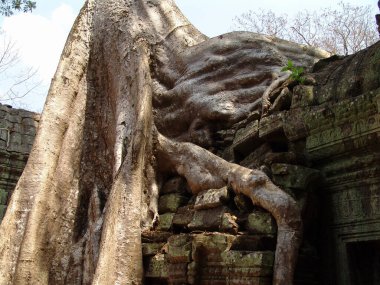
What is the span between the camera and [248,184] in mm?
3002

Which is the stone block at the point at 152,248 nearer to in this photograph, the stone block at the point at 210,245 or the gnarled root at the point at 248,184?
the gnarled root at the point at 248,184

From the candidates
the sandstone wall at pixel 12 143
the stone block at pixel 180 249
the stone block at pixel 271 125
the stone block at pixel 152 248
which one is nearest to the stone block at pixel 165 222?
the stone block at pixel 152 248

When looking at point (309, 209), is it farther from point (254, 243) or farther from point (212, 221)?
point (212, 221)

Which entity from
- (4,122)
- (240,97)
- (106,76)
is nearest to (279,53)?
(240,97)

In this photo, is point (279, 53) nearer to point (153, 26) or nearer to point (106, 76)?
point (153, 26)

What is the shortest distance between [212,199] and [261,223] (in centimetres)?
53

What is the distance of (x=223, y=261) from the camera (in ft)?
8.99

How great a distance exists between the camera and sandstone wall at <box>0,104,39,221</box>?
691cm

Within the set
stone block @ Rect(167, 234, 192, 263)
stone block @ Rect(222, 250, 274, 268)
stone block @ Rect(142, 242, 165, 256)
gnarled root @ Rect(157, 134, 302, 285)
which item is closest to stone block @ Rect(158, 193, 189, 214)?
gnarled root @ Rect(157, 134, 302, 285)

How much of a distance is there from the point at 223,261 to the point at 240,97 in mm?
1759

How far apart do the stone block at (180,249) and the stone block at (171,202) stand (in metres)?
0.72

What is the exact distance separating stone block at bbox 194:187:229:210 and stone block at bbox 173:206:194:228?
0.11 m

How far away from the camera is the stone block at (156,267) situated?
330cm

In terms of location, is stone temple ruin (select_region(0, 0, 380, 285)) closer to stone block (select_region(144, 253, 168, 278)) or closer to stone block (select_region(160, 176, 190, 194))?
stone block (select_region(144, 253, 168, 278))
